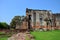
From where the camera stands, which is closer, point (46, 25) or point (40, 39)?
point (40, 39)

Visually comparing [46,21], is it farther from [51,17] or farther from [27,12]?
[27,12]

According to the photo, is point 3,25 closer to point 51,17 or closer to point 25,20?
point 25,20

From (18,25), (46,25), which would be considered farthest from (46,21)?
(18,25)

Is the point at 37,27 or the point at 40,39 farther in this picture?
the point at 37,27

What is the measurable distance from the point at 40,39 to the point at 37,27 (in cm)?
3053

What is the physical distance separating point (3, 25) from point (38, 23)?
1660 centimetres

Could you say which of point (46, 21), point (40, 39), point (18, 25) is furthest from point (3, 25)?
point (40, 39)

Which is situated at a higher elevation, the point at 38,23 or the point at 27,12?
the point at 27,12

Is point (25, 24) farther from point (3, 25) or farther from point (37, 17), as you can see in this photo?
point (3, 25)

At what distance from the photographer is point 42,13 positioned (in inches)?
2090

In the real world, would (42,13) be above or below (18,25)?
above

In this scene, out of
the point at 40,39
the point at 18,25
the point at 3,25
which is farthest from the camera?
the point at 3,25

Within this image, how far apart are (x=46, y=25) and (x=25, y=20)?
20.3 feet

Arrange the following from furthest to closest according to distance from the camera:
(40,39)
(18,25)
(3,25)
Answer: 1. (3,25)
2. (18,25)
3. (40,39)
